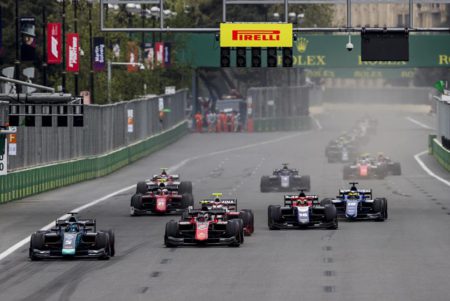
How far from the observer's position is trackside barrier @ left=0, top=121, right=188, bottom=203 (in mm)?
51562

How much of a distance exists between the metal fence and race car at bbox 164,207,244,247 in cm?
1711

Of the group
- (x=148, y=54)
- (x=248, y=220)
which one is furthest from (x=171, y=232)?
(x=148, y=54)

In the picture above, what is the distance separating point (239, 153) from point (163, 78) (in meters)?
21.7

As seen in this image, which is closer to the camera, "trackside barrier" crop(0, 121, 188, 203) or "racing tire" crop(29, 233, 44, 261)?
"racing tire" crop(29, 233, 44, 261)

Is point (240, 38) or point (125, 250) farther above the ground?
point (240, 38)

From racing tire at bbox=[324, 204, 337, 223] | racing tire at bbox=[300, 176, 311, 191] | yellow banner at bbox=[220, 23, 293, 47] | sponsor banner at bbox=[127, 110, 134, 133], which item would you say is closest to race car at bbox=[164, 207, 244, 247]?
racing tire at bbox=[324, 204, 337, 223]

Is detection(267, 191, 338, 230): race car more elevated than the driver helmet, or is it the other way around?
the driver helmet

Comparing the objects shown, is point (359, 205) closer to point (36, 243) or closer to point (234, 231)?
point (234, 231)

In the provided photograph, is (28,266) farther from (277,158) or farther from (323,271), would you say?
(277,158)

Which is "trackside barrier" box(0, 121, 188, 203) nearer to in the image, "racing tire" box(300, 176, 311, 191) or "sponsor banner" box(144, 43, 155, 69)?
"racing tire" box(300, 176, 311, 191)

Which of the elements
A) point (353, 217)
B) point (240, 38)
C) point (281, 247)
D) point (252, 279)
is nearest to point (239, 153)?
point (240, 38)

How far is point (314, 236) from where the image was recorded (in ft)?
122

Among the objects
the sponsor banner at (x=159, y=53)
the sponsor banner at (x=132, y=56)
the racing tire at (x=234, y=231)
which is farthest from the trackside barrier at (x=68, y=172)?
the racing tire at (x=234, y=231)

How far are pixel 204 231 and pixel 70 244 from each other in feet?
12.4
